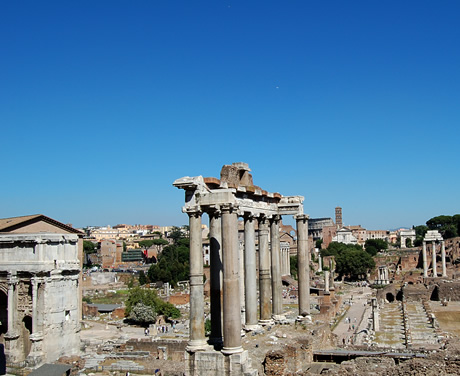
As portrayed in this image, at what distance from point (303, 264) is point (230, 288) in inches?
296

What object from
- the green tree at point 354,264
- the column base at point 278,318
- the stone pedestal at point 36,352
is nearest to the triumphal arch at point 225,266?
the column base at point 278,318

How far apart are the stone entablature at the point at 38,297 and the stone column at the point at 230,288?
703 inches

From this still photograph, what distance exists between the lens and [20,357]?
30.2 metres

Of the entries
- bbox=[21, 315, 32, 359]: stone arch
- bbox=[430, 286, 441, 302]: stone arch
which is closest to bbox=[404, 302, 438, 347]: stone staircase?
bbox=[430, 286, 441, 302]: stone arch

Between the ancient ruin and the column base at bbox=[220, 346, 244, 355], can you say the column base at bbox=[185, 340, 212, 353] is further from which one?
the ancient ruin

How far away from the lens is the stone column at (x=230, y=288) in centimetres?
1478

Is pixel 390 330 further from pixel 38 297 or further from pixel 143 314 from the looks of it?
pixel 38 297

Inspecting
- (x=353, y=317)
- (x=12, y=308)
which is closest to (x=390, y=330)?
(x=353, y=317)

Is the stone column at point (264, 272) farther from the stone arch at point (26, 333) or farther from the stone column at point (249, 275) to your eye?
the stone arch at point (26, 333)

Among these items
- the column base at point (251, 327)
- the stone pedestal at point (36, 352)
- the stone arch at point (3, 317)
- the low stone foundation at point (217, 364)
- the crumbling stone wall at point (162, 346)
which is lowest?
the crumbling stone wall at point (162, 346)

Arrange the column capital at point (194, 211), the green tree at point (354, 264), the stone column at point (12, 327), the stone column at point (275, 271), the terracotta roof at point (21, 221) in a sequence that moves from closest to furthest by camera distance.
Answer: the column capital at point (194, 211) → the stone column at point (275, 271) → the stone column at point (12, 327) → the terracotta roof at point (21, 221) → the green tree at point (354, 264)

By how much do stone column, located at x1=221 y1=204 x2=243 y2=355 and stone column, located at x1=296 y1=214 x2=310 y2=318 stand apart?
23.0ft

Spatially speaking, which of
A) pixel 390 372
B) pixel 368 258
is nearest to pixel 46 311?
pixel 390 372

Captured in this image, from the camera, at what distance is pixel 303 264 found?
71.8ft
